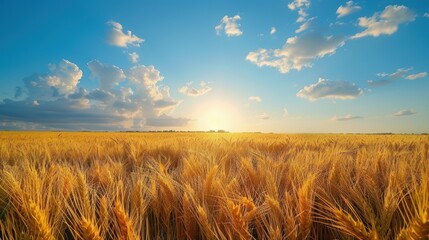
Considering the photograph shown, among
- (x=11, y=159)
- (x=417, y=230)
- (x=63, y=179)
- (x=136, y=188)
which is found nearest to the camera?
(x=417, y=230)

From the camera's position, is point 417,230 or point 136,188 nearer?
point 417,230

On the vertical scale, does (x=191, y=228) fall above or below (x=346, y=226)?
below

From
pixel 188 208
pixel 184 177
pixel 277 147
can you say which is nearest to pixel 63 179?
pixel 184 177

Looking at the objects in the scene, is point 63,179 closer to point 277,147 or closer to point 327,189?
point 327,189

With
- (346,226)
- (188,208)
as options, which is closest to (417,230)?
(346,226)

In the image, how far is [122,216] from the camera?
2.58 ft

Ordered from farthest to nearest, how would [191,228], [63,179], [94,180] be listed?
1. [94,180]
2. [63,179]
3. [191,228]

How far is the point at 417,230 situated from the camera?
0.62m

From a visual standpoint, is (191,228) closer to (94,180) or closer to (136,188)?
(136,188)

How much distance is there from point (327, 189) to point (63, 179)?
1.48m

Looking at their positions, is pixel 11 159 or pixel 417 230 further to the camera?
pixel 11 159

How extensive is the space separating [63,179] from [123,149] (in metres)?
2.34

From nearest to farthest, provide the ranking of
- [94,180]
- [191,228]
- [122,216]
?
[122,216] < [191,228] < [94,180]

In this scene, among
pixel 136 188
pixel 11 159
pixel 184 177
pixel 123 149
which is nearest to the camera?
pixel 136 188
